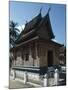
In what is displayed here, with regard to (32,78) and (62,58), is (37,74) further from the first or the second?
(62,58)

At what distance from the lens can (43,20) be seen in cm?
228

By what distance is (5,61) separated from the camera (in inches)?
85.0

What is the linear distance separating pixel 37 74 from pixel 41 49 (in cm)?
28

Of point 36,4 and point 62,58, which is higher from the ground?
point 36,4

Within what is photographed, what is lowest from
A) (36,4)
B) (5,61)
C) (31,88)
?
(31,88)

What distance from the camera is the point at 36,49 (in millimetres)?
2248

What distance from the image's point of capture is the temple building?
7.23 ft

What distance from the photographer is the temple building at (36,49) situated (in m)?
2.21

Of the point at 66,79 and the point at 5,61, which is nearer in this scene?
the point at 5,61

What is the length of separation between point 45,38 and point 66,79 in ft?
1.77

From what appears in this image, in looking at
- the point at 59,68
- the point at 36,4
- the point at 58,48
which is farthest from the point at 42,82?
the point at 36,4

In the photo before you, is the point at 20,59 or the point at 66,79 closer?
the point at 20,59

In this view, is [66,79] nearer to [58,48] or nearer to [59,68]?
[59,68]

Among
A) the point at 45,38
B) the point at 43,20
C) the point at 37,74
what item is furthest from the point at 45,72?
the point at 43,20
